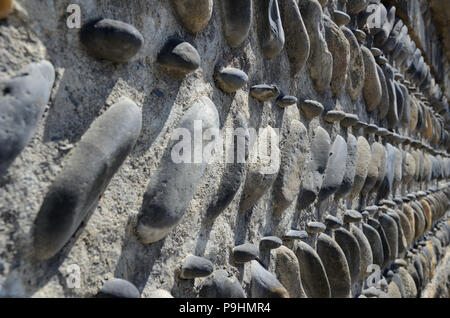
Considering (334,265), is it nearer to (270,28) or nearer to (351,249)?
(351,249)

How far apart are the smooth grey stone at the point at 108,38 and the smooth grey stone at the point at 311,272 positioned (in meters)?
0.50

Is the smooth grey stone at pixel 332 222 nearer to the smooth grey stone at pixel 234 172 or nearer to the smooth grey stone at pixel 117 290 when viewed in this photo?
the smooth grey stone at pixel 234 172

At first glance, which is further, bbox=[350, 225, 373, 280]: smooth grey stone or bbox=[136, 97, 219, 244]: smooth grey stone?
bbox=[350, 225, 373, 280]: smooth grey stone

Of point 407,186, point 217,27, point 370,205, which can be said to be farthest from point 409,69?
point 217,27

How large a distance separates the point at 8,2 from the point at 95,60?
9 centimetres

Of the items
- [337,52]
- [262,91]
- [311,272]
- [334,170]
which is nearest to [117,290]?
[262,91]

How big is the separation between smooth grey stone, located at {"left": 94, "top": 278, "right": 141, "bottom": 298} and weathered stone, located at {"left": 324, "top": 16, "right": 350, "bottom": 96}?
0.67 metres

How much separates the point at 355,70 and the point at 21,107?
863mm

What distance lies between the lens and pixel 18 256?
0.33 m

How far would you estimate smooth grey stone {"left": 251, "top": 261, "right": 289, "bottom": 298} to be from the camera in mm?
612

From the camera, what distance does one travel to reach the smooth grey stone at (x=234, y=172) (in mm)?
540

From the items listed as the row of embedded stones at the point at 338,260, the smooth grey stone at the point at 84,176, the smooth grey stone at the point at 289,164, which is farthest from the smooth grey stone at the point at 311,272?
the smooth grey stone at the point at 84,176

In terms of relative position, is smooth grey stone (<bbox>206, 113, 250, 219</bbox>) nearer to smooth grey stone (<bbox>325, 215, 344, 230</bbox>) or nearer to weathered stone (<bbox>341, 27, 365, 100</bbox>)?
smooth grey stone (<bbox>325, 215, 344, 230</bbox>)

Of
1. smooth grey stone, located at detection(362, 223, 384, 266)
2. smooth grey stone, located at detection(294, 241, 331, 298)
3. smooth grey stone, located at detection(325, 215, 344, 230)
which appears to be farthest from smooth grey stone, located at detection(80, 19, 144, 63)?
smooth grey stone, located at detection(362, 223, 384, 266)
